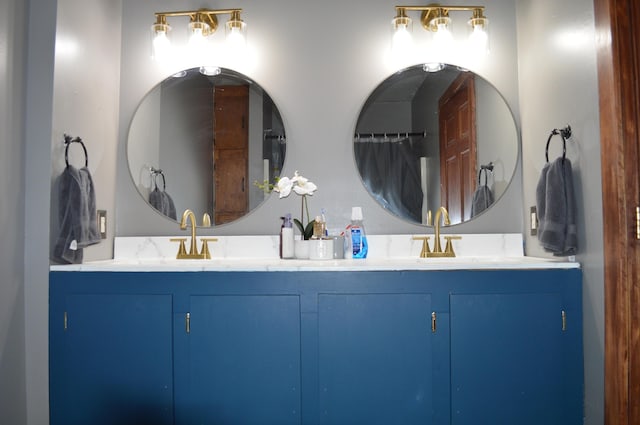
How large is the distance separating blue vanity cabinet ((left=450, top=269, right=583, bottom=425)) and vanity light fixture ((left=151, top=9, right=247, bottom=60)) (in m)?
1.68

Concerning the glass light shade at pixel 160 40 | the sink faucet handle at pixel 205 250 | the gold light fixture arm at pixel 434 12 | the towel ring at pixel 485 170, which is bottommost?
the sink faucet handle at pixel 205 250

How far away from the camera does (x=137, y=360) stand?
2027mm

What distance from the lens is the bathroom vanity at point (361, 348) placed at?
198cm

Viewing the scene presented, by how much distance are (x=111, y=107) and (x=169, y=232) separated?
698 millimetres

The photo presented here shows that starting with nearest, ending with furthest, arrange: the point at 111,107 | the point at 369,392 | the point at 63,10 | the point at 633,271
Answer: the point at 633,271 → the point at 369,392 → the point at 63,10 → the point at 111,107

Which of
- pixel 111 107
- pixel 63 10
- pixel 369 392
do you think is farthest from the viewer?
pixel 111 107

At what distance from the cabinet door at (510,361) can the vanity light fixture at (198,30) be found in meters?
1.69

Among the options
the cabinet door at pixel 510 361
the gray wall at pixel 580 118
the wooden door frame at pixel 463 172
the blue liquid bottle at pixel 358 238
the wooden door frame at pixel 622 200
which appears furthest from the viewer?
the wooden door frame at pixel 463 172

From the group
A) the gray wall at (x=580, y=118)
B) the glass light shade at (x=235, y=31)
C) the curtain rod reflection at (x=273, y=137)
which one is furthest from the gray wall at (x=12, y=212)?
the gray wall at (x=580, y=118)

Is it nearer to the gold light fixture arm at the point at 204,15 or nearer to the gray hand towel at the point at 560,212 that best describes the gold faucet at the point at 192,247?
the gold light fixture arm at the point at 204,15

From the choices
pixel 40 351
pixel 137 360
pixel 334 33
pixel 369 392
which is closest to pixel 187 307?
pixel 137 360

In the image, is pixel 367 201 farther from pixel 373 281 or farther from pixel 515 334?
pixel 515 334

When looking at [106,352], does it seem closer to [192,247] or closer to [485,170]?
[192,247]

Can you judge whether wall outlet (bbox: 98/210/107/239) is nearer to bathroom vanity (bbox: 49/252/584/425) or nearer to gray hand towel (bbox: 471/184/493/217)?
bathroom vanity (bbox: 49/252/584/425)
